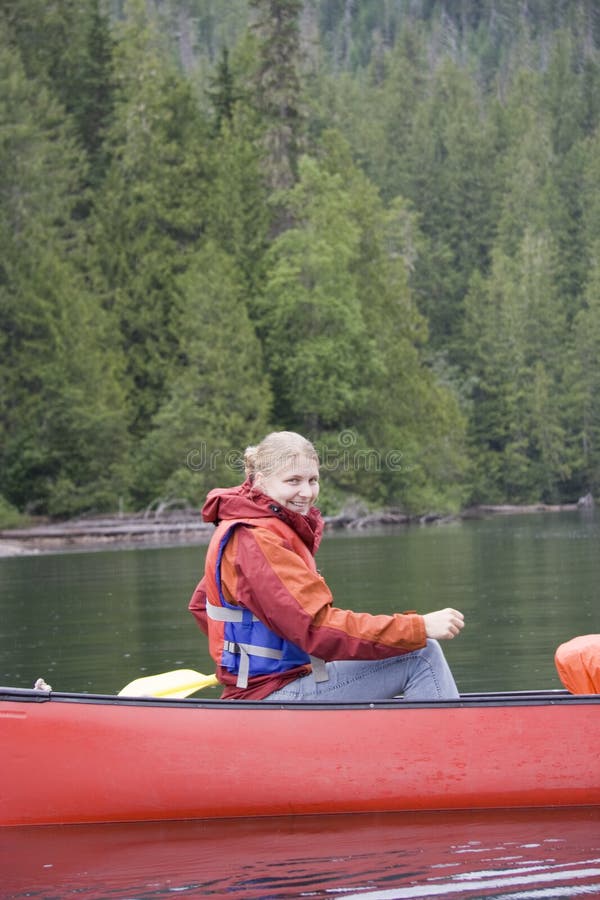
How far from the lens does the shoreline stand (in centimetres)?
3269

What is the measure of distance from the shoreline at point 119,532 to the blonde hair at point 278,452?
25160 millimetres

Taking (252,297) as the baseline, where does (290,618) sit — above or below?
below

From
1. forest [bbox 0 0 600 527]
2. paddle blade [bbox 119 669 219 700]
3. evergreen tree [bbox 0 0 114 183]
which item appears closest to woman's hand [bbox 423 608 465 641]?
paddle blade [bbox 119 669 219 700]

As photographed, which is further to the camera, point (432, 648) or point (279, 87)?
point (279, 87)

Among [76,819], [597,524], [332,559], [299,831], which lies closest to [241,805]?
[299,831]

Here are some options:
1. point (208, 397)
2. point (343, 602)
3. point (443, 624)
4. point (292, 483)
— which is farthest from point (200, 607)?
point (208, 397)

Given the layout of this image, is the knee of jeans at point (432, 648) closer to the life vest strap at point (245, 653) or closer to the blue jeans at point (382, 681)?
the blue jeans at point (382, 681)

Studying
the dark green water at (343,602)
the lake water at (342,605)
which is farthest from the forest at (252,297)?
the lake water at (342,605)

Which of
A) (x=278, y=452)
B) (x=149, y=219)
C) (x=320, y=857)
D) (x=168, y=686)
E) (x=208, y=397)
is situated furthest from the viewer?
(x=149, y=219)

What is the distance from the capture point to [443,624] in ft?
18.6

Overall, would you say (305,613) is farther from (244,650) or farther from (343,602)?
(343,602)

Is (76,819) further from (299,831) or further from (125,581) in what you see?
(125,581)

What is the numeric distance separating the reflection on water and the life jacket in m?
0.63

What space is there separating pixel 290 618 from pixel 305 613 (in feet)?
0.22
